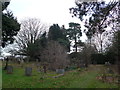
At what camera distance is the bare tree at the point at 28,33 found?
1642 inches

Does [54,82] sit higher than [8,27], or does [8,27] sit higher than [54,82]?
[8,27]

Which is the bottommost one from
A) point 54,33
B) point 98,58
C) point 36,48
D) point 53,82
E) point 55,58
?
point 53,82

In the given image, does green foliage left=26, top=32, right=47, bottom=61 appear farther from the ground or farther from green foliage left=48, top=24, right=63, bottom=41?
the ground

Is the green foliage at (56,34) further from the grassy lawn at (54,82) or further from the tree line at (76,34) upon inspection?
the grassy lawn at (54,82)

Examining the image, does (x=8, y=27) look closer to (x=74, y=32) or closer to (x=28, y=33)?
(x=28, y=33)

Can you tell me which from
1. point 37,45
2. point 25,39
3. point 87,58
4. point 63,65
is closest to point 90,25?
point 63,65

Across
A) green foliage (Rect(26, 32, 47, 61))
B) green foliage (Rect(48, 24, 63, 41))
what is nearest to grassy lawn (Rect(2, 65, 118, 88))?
green foliage (Rect(26, 32, 47, 61))

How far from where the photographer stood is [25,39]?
41.8 metres

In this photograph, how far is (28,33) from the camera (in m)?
42.3

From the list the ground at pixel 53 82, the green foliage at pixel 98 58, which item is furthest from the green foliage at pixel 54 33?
the ground at pixel 53 82

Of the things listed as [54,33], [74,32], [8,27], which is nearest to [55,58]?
[8,27]

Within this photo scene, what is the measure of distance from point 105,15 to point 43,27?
3355 centimetres

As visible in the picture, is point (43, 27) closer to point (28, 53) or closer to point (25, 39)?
point (25, 39)

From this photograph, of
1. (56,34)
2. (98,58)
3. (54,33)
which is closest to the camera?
(98,58)
